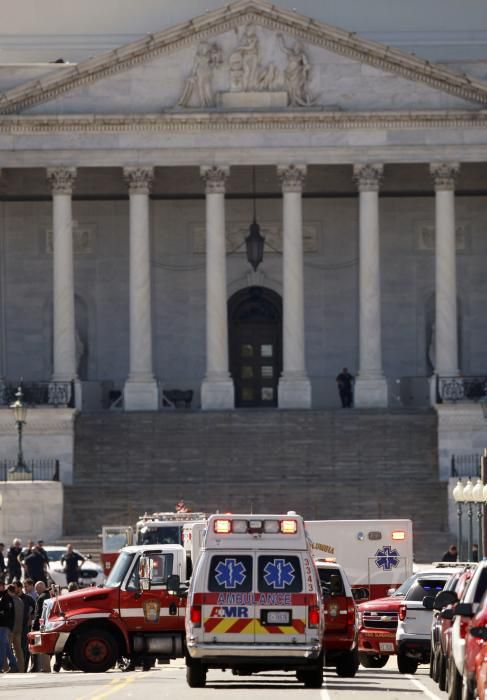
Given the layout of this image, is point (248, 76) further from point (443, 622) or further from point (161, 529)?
point (443, 622)

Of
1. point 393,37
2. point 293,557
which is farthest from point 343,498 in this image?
point 293,557

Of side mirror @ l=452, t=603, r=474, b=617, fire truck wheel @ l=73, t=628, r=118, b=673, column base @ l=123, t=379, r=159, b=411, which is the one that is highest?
column base @ l=123, t=379, r=159, b=411

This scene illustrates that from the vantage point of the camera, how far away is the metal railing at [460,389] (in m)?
73.9

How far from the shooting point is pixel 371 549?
47375 mm

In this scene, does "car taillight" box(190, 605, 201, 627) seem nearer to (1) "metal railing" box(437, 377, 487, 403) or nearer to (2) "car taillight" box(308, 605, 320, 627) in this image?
(2) "car taillight" box(308, 605, 320, 627)

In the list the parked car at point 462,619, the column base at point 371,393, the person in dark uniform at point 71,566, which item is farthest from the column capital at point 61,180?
the parked car at point 462,619

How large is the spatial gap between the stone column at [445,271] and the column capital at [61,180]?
11.9 metres

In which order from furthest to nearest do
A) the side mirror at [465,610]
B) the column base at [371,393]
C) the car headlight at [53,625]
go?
the column base at [371,393] → the car headlight at [53,625] → the side mirror at [465,610]

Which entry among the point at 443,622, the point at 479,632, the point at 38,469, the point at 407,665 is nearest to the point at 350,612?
the point at 407,665

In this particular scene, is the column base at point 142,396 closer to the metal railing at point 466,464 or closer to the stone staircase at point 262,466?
the stone staircase at point 262,466

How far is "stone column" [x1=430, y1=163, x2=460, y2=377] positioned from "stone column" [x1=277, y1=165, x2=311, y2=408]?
4.44 meters

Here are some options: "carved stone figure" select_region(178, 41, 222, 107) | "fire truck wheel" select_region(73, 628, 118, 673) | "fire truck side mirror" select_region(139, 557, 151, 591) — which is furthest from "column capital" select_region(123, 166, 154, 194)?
"fire truck wheel" select_region(73, 628, 118, 673)

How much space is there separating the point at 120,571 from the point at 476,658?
598 inches

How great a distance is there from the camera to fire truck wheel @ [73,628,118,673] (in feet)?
126
